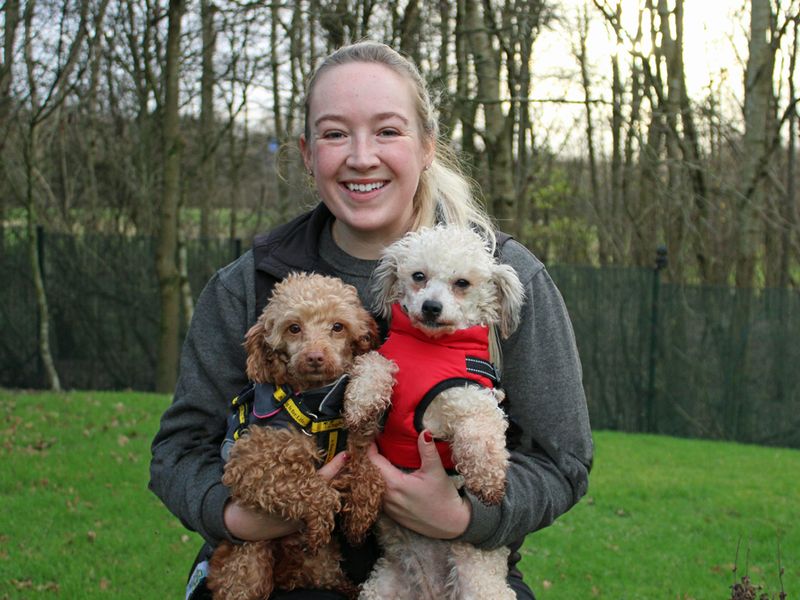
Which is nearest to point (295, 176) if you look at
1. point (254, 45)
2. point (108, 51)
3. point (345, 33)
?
point (254, 45)

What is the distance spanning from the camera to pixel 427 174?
3221mm

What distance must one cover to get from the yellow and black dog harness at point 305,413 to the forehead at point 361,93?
922 millimetres

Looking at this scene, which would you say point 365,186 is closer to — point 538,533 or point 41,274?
point 538,533

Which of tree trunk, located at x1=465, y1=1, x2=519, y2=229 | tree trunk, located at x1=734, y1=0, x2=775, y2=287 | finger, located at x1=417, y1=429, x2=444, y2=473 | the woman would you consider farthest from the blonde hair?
tree trunk, located at x1=734, y1=0, x2=775, y2=287

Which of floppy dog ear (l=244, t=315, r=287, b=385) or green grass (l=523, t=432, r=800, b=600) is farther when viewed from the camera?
green grass (l=523, t=432, r=800, b=600)

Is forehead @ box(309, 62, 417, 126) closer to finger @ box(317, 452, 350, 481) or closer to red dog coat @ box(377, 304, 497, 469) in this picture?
red dog coat @ box(377, 304, 497, 469)

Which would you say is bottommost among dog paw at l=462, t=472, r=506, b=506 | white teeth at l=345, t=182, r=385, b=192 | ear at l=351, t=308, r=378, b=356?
dog paw at l=462, t=472, r=506, b=506

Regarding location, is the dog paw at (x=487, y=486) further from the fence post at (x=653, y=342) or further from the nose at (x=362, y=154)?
the fence post at (x=653, y=342)

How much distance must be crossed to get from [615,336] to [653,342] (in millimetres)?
581

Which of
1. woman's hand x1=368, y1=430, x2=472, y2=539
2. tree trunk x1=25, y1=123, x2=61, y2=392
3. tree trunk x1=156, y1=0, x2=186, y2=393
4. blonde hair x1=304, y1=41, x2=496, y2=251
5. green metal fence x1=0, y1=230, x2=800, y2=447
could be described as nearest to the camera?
woman's hand x1=368, y1=430, x2=472, y2=539

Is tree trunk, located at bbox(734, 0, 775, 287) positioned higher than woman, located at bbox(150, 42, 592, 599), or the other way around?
tree trunk, located at bbox(734, 0, 775, 287)

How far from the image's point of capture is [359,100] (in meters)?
2.86

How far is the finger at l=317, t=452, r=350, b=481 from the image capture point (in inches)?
102

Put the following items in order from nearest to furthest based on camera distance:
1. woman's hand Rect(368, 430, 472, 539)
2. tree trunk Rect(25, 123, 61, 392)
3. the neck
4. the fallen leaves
Answer: woman's hand Rect(368, 430, 472, 539) < the neck < the fallen leaves < tree trunk Rect(25, 123, 61, 392)
